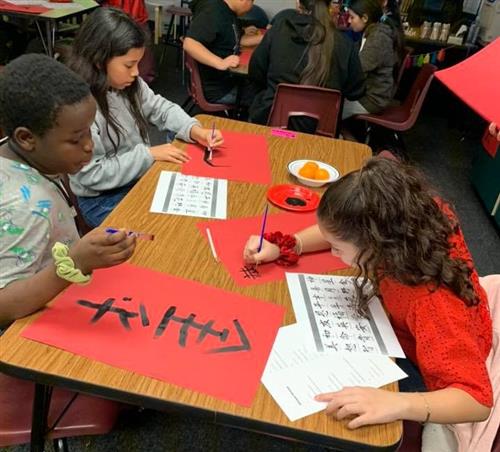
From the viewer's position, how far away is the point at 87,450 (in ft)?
4.96

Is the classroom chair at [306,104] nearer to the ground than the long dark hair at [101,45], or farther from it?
nearer to the ground

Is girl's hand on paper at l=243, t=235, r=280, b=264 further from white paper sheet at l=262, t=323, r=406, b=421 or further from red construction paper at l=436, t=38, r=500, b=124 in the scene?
red construction paper at l=436, t=38, r=500, b=124

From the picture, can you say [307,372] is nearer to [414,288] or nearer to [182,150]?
[414,288]

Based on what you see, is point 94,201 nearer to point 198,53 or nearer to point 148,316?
point 148,316

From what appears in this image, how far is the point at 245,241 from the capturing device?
4.23 ft

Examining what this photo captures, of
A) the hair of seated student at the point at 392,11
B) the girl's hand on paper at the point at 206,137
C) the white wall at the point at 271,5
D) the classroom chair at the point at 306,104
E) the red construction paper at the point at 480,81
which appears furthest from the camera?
→ the white wall at the point at 271,5

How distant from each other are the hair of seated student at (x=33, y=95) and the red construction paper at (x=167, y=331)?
35cm

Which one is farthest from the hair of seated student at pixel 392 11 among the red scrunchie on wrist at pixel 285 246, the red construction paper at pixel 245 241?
the red scrunchie on wrist at pixel 285 246

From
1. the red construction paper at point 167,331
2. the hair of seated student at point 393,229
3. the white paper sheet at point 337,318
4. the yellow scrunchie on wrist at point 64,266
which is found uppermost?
the hair of seated student at point 393,229

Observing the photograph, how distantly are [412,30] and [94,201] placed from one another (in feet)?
12.9

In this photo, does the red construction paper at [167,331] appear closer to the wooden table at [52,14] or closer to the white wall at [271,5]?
the wooden table at [52,14]

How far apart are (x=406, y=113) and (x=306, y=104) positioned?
46.1 inches

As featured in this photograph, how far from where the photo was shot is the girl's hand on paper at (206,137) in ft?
5.72

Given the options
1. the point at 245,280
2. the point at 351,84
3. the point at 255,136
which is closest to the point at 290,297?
the point at 245,280
